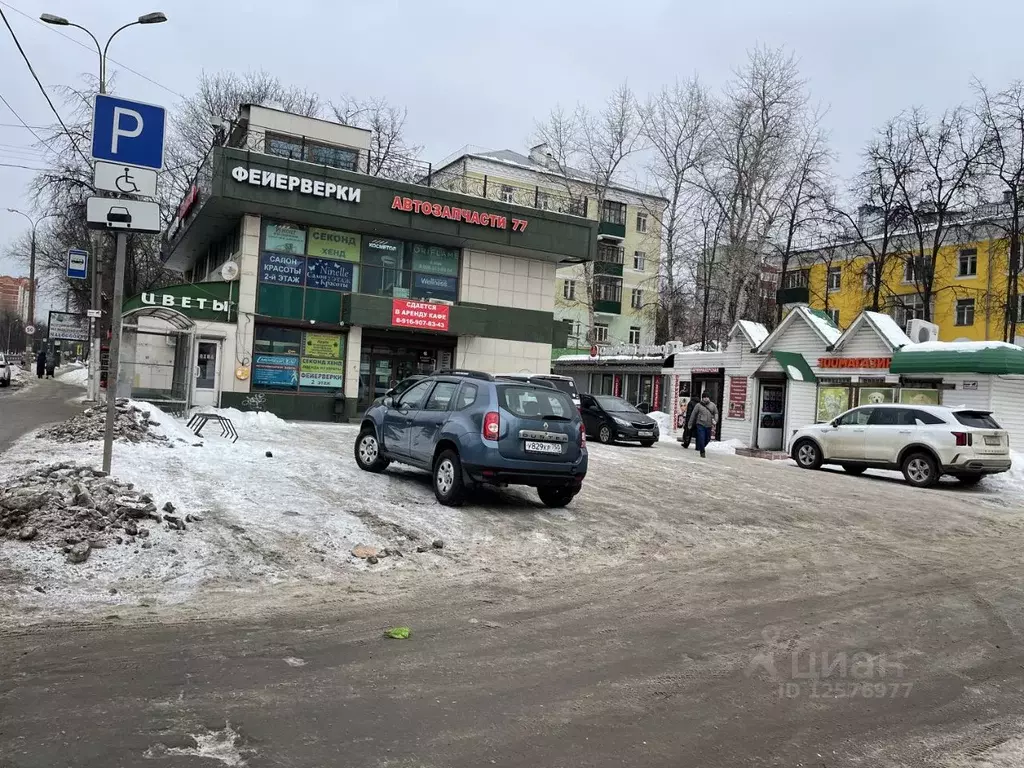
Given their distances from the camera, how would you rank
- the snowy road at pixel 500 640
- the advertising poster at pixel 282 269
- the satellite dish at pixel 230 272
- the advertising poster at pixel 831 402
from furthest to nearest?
the advertising poster at pixel 282 269, the satellite dish at pixel 230 272, the advertising poster at pixel 831 402, the snowy road at pixel 500 640

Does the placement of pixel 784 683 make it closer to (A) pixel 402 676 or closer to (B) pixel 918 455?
(A) pixel 402 676

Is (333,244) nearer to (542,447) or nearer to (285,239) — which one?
(285,239)

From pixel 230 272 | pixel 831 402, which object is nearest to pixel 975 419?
pixel 831 402

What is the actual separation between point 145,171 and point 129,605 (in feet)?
15.6

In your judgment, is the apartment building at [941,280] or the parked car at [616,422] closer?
the parked car at [616,422]

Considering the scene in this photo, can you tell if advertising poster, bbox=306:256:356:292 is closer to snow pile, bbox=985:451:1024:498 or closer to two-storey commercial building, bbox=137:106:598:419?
two-storey commercial building, bbox=137:106:598:419

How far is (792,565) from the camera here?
8.34m

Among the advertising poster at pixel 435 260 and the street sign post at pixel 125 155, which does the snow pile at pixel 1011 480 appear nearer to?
the street sign post at pixel 125 155

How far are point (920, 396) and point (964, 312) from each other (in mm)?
29811

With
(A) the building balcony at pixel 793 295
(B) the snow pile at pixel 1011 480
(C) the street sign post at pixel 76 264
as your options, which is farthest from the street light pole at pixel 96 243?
(A) the building balcony at pixel 793 295

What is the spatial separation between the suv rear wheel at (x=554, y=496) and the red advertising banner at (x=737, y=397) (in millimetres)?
17291

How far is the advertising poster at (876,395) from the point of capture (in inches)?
862

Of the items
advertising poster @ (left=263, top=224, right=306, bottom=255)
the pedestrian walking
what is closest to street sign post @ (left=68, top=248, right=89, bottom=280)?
advertising poster @ (left=263, top=224, right=306, bottom=255)

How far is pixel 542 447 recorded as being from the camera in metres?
9.78
